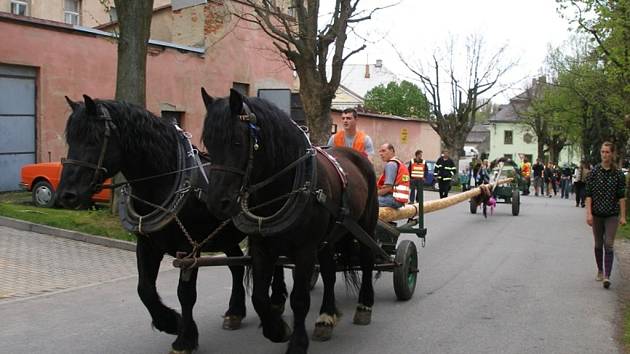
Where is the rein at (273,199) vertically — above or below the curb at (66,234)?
above

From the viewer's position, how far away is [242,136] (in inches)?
180

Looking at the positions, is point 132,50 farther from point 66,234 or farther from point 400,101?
point 400,101

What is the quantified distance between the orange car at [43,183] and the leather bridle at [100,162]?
10014 millimetres

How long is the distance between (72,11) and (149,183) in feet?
81.3

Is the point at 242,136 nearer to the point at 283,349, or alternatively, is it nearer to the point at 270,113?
the point at 270,113

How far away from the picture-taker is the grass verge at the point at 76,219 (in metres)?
11.8

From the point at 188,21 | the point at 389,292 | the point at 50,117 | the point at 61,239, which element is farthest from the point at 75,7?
the point at 389,292

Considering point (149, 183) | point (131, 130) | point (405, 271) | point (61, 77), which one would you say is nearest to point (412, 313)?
point (405, 271)

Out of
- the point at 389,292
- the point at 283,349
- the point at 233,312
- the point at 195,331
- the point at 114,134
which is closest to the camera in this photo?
the point at 114,134

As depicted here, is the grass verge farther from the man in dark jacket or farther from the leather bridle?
the man in dark jacket

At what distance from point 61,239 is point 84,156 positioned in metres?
7.46

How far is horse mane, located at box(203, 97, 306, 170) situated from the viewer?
4555 millimetres

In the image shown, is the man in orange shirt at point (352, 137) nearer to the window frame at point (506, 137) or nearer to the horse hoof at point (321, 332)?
the horse hoof at point (321, 332)

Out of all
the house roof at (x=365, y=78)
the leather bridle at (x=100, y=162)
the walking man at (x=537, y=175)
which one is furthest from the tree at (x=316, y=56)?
the house roof at (x=365, y=78)
